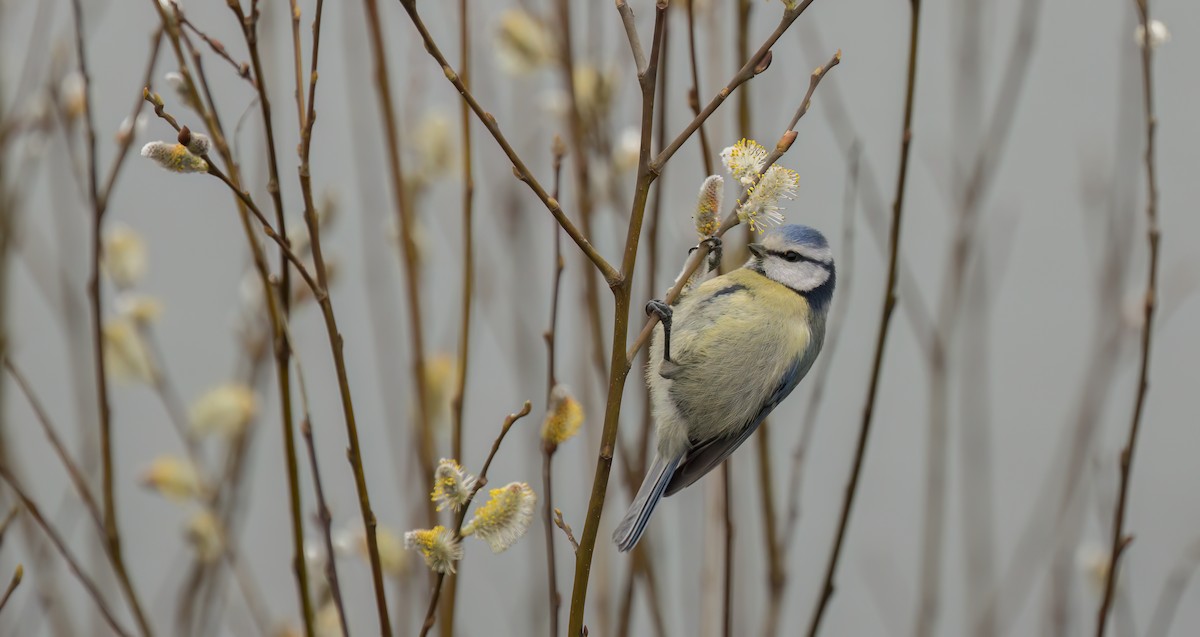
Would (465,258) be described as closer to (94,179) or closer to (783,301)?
(94,179)

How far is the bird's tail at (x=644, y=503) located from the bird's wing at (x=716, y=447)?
25 millimetres

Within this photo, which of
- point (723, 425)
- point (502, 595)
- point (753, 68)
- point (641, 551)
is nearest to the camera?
point (753, 68)

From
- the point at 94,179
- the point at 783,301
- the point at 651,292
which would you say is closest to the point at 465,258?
the point at 651,292

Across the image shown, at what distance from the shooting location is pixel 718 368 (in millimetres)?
1212

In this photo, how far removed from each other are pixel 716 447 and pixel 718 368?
0.08m

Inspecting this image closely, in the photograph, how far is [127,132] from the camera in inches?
39.8

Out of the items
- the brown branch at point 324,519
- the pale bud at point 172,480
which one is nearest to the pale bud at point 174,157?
the brown branch at point 324,519

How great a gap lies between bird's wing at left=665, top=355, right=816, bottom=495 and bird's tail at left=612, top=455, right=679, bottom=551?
0.02m

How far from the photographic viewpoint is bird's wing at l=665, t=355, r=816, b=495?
1.19 metres

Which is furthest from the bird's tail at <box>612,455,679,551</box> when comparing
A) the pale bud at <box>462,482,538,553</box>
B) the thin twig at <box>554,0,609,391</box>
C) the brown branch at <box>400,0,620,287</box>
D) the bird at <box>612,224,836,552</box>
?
the brown branch at <box>400,0,620,287</box>

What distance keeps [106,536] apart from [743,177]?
0.58m

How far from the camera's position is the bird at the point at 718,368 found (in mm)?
1195

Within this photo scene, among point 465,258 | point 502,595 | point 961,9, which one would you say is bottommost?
point 502,595

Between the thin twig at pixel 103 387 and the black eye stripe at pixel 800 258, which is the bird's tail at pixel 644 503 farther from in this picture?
the thin twig at pixel 103 387
